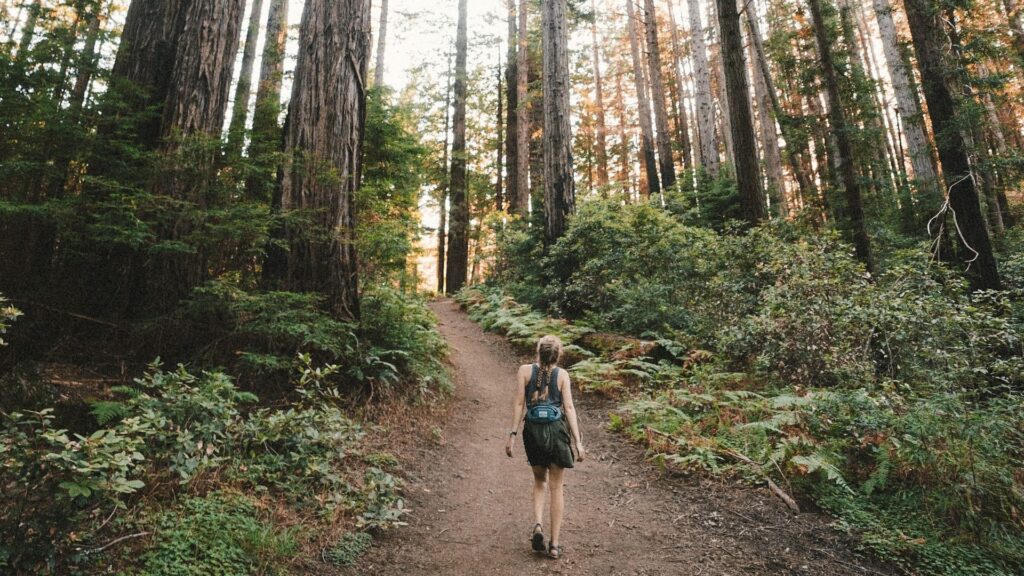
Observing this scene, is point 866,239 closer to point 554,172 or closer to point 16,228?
point 554,172

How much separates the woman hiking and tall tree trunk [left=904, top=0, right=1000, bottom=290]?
8190 mm

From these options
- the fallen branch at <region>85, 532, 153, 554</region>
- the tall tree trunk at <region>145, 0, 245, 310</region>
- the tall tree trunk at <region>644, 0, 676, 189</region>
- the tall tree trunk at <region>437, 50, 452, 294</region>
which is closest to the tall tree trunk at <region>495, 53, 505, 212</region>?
the tall tree trunk at <region>437, 50, 452, 294</region>

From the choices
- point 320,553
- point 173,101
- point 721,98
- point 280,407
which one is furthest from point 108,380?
point 721,98

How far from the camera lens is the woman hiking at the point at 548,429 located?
4.02 meters

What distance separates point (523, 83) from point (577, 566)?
20.9 meters

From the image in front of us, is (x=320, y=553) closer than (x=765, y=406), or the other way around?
(x=320, y=553)

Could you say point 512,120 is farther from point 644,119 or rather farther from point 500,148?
point 644,119

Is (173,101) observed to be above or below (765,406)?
above

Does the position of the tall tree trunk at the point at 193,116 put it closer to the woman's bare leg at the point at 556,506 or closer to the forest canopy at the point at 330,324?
the forest canopy at the point at 330,324

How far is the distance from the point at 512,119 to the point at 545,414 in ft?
63.6

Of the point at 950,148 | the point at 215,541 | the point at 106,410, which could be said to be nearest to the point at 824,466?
the point at 215,541

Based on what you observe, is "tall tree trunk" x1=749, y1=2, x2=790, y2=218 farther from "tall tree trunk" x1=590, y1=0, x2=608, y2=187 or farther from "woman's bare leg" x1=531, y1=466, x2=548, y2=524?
"woman's bare leg" x1=531, y1=466, x2=548, y2=524

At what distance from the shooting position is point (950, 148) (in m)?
8.50

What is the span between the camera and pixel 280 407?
17.4 ft
